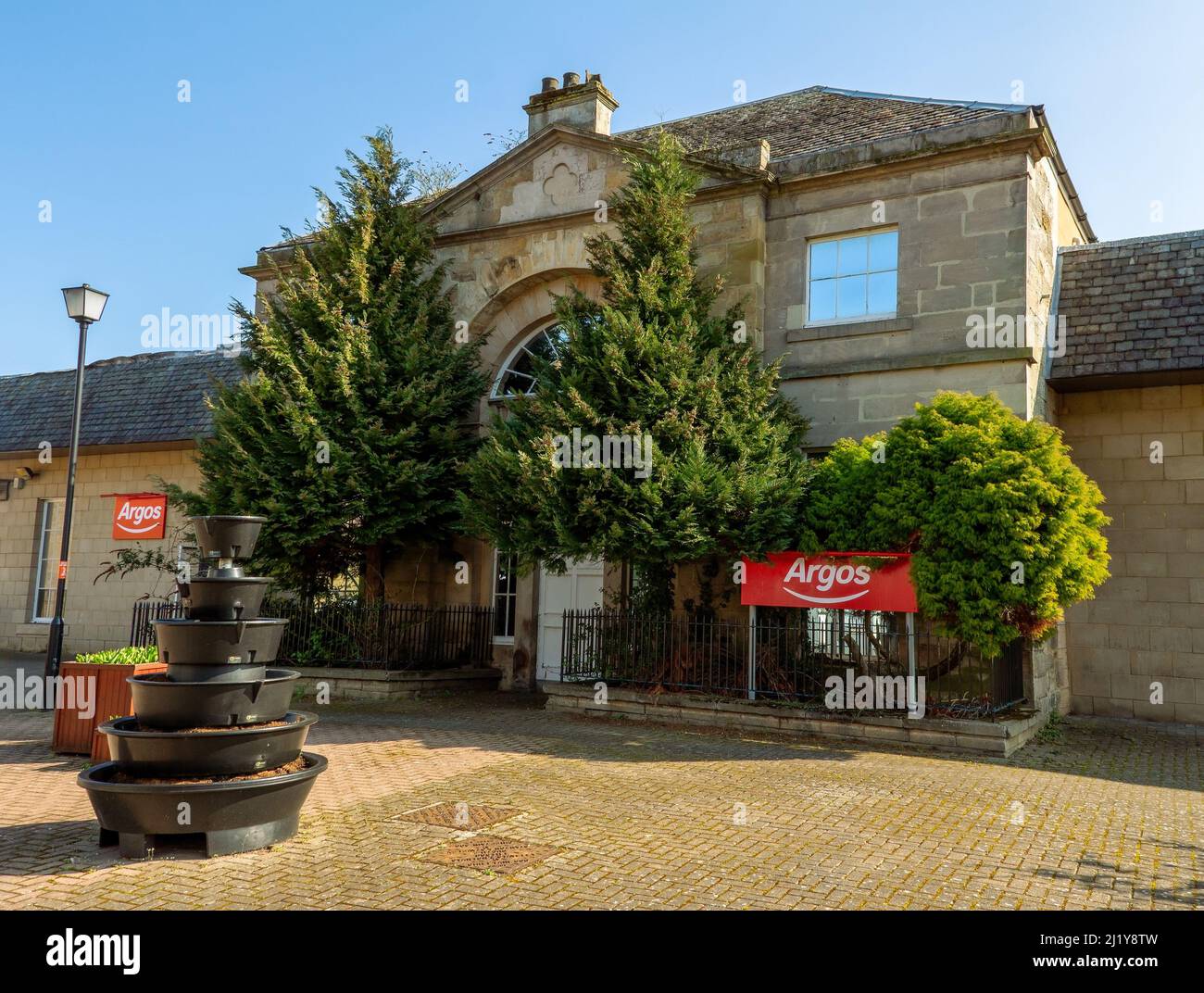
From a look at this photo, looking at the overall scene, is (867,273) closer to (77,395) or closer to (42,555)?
(77,395)

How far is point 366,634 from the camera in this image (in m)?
13.5

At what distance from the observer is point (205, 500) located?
1328 cm

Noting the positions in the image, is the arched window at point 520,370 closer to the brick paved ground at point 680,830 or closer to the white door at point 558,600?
the white door at point 558,600

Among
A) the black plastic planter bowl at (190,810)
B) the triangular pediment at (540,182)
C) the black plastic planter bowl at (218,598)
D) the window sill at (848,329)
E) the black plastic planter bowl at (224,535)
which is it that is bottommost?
the black plastic planter bowl at (190,810)

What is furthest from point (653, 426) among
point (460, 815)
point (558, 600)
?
point (460, 815)

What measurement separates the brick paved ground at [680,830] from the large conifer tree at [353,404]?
4.05 meters

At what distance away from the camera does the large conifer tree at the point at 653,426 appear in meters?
10.3

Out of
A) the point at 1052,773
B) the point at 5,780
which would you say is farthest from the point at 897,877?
the point at 5,780

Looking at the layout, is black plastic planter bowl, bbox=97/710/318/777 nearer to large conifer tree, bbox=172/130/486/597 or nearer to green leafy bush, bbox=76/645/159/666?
green leafy bush, bbox=76/645/159/666

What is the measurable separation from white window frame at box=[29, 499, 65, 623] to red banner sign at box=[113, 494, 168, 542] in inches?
71.0

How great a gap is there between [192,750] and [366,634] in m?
8.24

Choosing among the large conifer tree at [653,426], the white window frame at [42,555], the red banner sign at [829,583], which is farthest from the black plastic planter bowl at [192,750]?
the white window frame at [42,555]

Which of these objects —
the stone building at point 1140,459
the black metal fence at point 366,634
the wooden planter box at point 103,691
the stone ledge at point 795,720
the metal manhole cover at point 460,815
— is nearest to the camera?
the metal manhole cover at point 460,815

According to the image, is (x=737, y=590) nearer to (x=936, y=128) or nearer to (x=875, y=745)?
(x=875, y=745)
